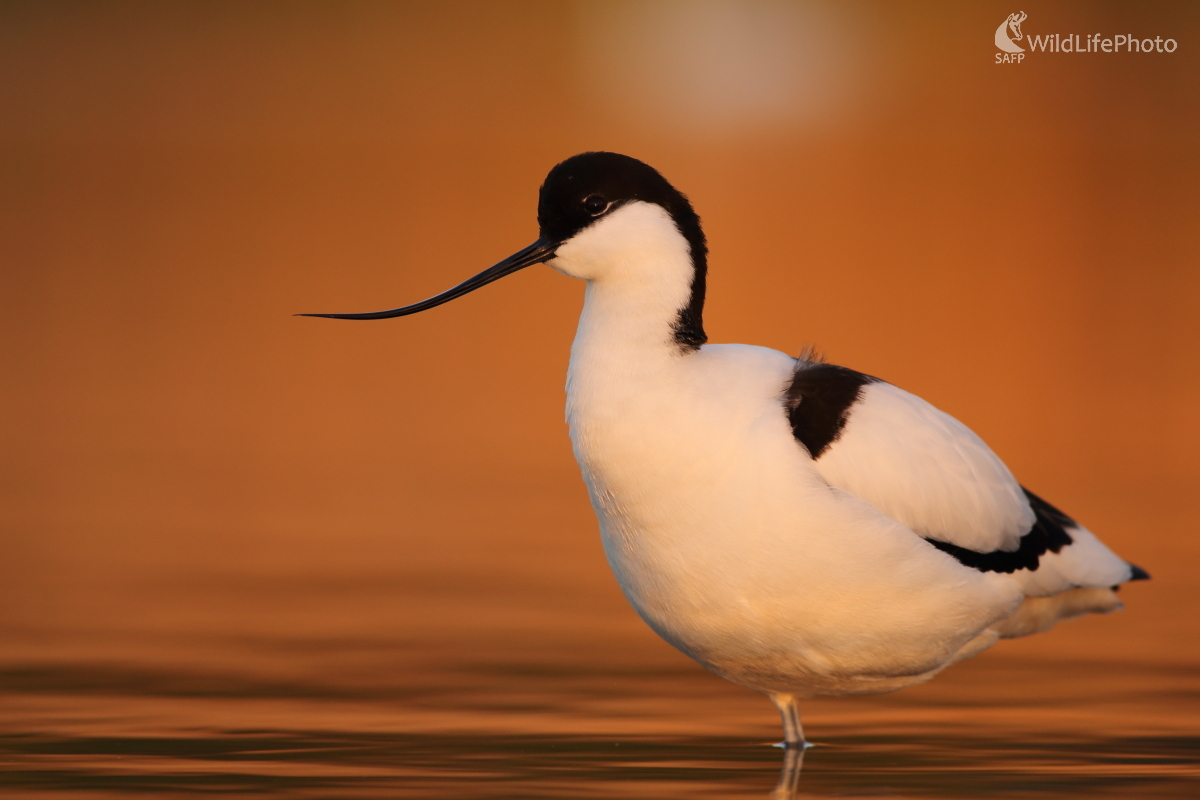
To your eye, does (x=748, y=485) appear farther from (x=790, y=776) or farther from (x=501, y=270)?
(x=501, y=270)

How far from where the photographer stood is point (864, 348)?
15.8 m

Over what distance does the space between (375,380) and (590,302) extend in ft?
35.3

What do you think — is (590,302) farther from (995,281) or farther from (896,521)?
(995,281)

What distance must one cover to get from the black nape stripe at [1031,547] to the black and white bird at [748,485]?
1 centimetres

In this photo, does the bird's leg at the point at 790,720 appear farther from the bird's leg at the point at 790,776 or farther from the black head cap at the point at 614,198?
the black head cap at the point at 614,198

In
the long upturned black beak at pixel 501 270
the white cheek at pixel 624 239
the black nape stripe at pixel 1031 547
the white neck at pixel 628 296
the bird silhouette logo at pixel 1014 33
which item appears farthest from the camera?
the bird silhouette logo at pixel 1014 33

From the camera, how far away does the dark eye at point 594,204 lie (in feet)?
18.1

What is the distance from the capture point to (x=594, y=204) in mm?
5523
